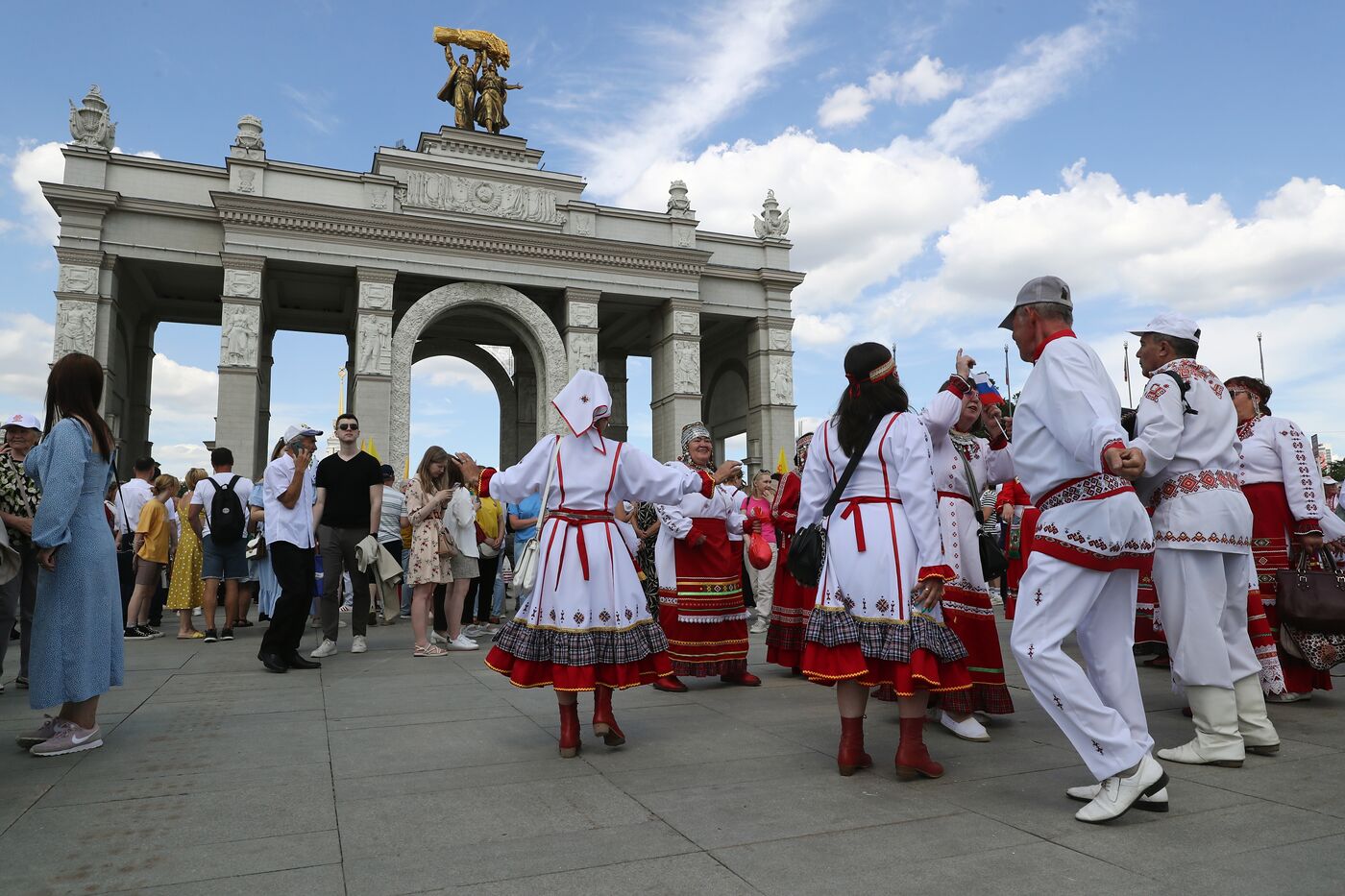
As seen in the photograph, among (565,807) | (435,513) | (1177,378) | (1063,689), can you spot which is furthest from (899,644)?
(435,513)

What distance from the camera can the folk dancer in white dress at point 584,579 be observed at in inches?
176

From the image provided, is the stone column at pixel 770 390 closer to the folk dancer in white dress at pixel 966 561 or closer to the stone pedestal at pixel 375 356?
the stone pedestal at pixel 375 356

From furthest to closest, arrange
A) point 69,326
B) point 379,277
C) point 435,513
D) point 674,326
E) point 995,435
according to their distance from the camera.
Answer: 1. point 674,326
2. point 379,277
3. point 69,326
4. point 435,513
5. point 995,435

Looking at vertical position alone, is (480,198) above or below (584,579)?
above

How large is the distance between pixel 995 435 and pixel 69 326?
900 inches

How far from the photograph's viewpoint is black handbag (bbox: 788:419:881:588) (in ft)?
12.9

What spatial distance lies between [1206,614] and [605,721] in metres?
2.95

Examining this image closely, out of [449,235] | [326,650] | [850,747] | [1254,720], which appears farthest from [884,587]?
[449,235]

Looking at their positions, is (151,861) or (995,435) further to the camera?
(995,435)

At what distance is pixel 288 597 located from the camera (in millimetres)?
7227

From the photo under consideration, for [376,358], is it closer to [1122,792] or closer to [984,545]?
[984,545]

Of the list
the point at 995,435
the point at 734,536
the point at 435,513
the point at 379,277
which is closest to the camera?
the point at 995,435

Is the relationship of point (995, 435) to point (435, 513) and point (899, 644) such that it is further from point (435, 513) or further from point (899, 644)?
point (435, 513)

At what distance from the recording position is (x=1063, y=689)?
10.8 ft
